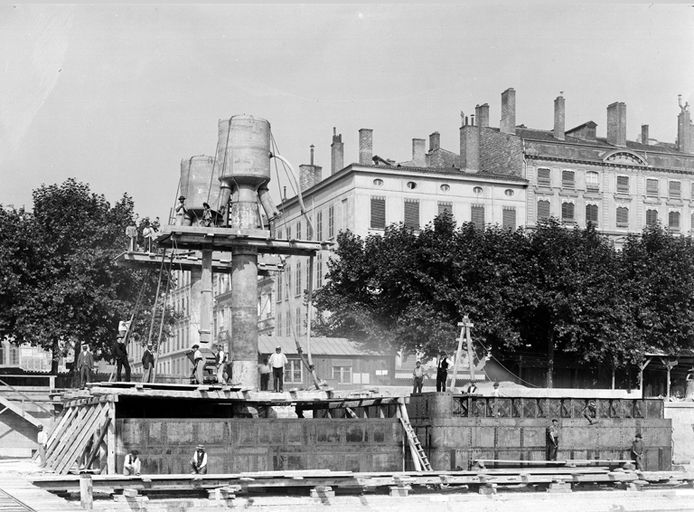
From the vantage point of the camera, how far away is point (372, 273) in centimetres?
6881

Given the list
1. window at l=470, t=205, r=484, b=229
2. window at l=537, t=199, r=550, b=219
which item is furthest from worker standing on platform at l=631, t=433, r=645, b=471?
window at l=537, t=199, r=550, b=219

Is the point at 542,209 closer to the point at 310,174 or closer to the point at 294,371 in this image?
the point at 310,174

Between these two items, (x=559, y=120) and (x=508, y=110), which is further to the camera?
(x=559, y=120)

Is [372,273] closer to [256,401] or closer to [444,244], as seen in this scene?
[444,244]

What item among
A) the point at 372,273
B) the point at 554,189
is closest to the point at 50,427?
the point at 372,273

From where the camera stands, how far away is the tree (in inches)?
2233

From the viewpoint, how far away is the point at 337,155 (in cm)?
8681

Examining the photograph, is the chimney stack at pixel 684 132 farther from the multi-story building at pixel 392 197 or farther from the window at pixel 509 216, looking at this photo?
the window at pixel 509 216

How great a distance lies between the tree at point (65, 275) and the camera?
2233 inches

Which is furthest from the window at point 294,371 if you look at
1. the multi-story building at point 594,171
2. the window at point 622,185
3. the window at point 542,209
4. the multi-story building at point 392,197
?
the window at point 622,185

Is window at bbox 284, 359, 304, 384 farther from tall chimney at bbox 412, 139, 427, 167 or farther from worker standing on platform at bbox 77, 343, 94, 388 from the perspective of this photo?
tall chimney at bbox 412, 139, 427, 167

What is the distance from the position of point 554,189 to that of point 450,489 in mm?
57010

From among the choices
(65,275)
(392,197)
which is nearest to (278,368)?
(65,275)

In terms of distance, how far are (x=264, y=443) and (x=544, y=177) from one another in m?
55.4
